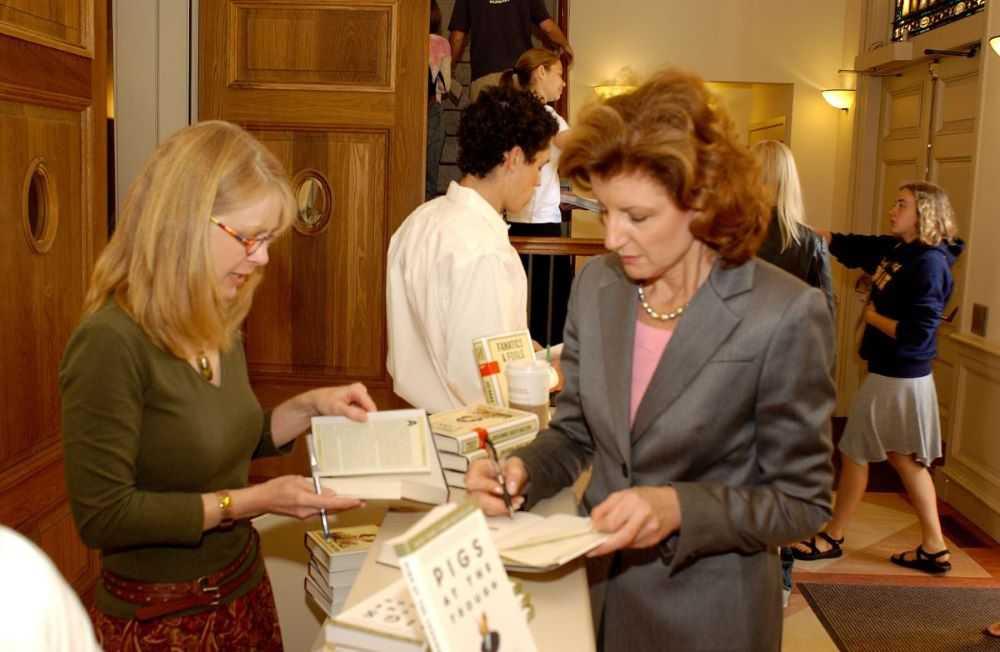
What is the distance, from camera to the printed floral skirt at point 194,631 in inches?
73.0

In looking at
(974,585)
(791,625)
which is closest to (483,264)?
(791,625)

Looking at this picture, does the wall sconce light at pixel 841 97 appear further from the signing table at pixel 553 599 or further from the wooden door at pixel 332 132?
the signing table at pixel 553 599

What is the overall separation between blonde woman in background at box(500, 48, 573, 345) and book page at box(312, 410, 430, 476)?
2.92 m

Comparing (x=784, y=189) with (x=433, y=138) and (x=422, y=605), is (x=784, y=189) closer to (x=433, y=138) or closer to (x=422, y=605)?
(x=433, y=138)

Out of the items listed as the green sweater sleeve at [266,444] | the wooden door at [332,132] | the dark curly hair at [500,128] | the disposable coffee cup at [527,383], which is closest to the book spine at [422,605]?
the green sweater sleeve at [266,444]

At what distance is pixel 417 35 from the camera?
464cm

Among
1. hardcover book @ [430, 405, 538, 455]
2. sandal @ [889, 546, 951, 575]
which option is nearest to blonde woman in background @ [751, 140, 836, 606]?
sandal @ [889, 546, 951, 575]

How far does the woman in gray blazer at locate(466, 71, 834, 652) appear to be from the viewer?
1609 mm

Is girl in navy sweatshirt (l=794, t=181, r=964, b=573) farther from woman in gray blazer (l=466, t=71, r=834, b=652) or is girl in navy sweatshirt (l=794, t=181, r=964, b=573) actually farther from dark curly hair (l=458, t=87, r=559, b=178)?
woman in gray blazer (l=466, t=71, r=834, b=652)

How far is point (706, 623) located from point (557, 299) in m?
3.53

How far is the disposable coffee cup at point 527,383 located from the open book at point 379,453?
16.7 inches

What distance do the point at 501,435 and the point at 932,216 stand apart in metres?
3.40

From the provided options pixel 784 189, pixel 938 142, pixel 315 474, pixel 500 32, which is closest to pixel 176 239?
pixel 315 474

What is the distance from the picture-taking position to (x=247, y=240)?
6.06 ft
